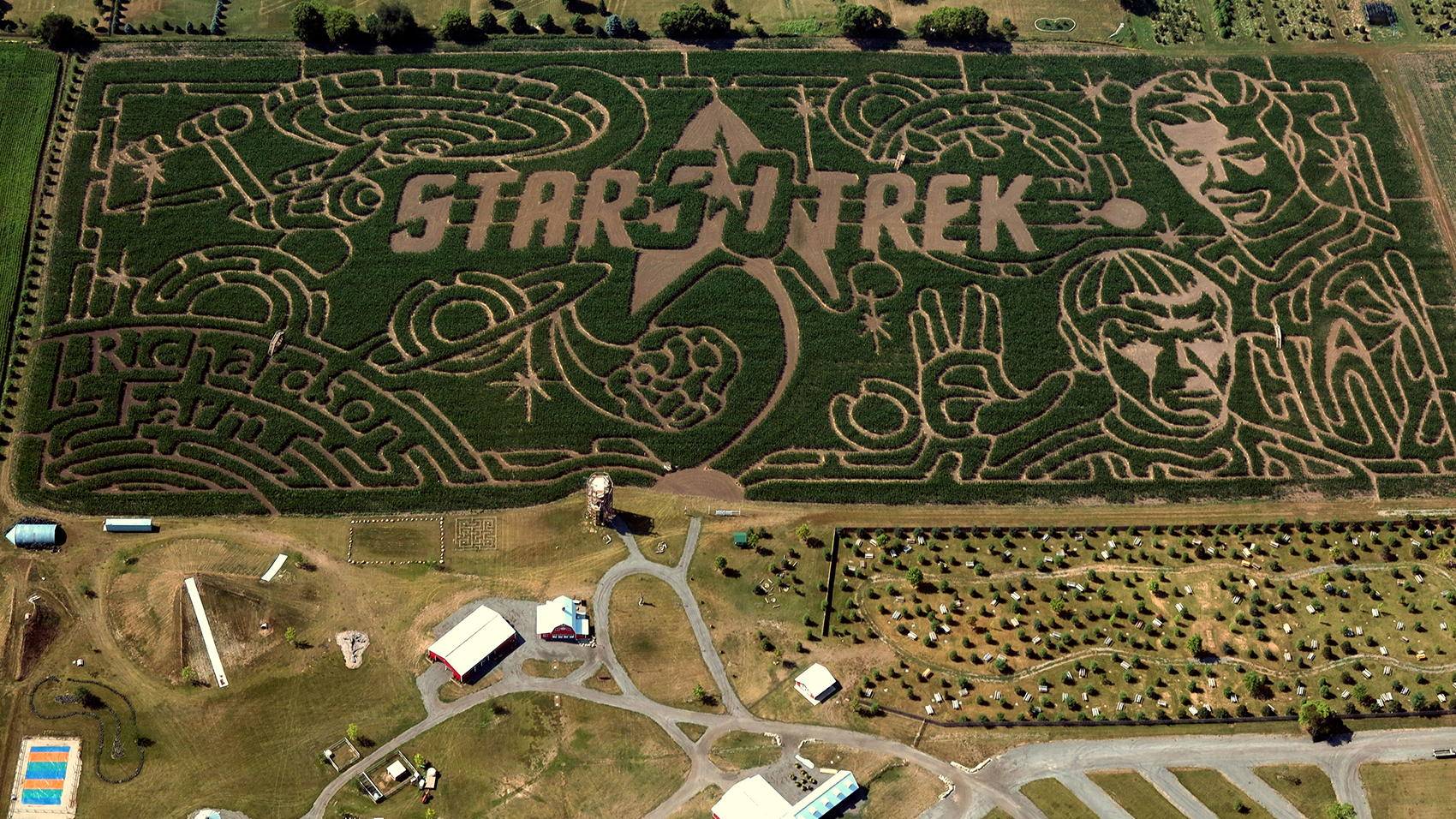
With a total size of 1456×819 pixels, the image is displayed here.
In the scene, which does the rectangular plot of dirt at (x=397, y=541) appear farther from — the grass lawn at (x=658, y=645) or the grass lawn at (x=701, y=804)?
the grass lawn at (x=701, y=804)

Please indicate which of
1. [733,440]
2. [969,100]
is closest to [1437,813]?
[733,440]

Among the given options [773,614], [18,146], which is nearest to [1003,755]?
[773,614]

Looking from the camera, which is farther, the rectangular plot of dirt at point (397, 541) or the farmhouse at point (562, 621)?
the rectangular plot of dirt at point (397, 541)

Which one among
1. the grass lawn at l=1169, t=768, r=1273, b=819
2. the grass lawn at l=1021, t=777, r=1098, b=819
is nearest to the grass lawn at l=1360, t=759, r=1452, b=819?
the grass lawn at l=1169, t=768, r=1273, b=819

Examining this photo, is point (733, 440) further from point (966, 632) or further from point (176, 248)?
point (176, 248)

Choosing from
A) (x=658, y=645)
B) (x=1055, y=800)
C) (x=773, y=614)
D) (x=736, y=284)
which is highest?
(x=736, y=284)

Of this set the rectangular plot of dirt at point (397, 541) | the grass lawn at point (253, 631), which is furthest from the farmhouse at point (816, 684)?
the rectangular plot of dirt at point (397, 541)

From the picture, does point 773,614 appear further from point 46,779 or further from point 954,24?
point 954,24
